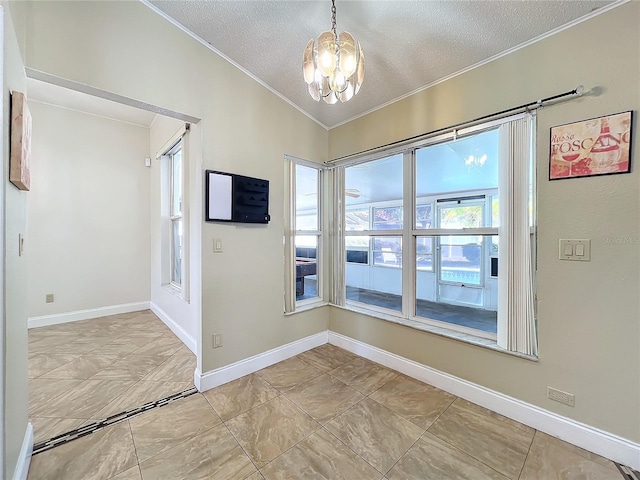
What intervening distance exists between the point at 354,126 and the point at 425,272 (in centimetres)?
294

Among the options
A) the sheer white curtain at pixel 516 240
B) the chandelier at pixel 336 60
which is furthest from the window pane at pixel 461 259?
the chandelier at pixel 336 60

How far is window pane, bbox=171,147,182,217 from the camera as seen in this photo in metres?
3.62

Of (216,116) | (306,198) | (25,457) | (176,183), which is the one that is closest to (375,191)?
(306,198)

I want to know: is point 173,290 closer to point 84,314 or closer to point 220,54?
point 84,314

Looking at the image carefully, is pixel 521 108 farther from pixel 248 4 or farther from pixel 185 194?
pixel 185 194

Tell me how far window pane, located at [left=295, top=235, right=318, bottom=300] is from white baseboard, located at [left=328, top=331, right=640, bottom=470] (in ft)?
3.72

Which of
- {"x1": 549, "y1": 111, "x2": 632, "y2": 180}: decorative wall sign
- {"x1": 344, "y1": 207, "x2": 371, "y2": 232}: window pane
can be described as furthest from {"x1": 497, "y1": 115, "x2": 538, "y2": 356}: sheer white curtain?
{"x1": 344, "y1": 207, "x2": 371, "y2": 232}: window pane

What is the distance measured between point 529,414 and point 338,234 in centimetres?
221

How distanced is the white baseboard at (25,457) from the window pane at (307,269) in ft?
7.48

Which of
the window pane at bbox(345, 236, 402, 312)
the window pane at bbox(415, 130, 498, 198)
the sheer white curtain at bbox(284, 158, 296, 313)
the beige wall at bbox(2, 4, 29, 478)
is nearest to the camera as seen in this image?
the beige wall at bbox(2, 4, 29, 478)

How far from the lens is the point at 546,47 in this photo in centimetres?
174

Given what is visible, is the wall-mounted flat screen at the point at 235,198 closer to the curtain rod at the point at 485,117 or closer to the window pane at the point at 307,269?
the window pane at the point at 307,269

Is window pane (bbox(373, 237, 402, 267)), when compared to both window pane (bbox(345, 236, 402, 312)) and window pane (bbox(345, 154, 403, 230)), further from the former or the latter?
window pane (bbox(345, 154, 403, 230))

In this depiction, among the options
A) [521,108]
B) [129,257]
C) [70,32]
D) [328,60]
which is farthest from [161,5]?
[129,257]
